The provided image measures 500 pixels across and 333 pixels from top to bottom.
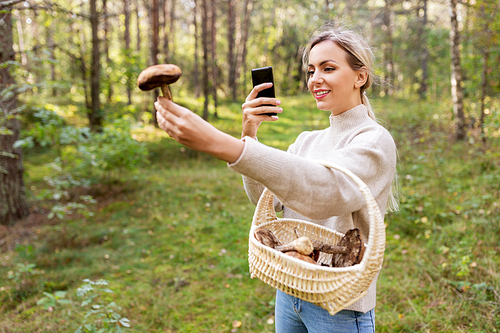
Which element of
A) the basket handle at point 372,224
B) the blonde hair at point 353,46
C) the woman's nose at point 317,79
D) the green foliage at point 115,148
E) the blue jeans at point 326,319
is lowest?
the green foliage at point 115,148

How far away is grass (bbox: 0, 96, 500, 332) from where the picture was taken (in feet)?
9.39

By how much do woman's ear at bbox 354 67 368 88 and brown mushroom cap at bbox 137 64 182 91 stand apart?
742mm

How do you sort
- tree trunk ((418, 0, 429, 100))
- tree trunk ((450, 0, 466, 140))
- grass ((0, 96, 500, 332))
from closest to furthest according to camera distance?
grass ((0, 96, 500, 332)), tree trunk ((450, 0, 466, 140)), tree trunk ((418, 0, 429, 100))

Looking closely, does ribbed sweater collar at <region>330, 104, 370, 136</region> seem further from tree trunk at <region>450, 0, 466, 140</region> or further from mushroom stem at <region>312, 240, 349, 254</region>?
tree trunk at <region>450, 0, 466, 140</region>

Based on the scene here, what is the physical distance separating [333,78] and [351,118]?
0.62 feet

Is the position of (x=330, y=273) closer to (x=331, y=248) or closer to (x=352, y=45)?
(x=331, y=248)

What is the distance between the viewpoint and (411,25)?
15.0 m

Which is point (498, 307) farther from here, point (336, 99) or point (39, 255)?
point (39, 255)

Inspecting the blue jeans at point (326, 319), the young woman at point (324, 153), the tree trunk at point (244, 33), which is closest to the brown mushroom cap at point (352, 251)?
the young woman at point (324, 153)

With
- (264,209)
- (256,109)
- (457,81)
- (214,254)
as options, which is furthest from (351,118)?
(457,81)

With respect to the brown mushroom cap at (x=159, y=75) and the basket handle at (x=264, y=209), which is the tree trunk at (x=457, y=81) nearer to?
the basket handle at (x=264, y=209)

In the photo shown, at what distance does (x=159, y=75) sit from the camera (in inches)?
39.1

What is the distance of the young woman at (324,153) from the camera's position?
2.93ft

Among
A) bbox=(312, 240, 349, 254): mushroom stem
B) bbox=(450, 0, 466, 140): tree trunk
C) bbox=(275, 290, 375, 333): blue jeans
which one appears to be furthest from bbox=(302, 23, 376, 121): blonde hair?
bbox=(450, 0, 466, 140): tree trunk
